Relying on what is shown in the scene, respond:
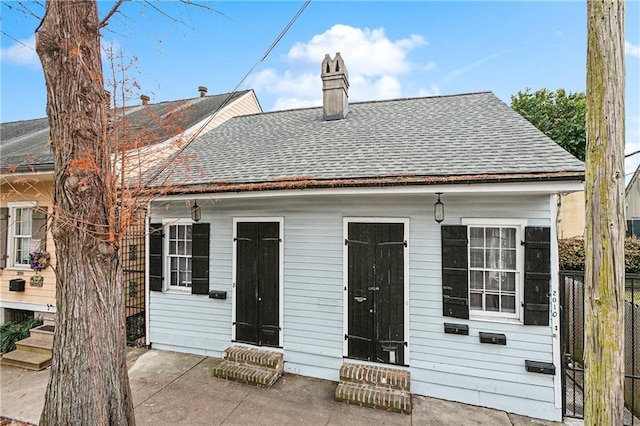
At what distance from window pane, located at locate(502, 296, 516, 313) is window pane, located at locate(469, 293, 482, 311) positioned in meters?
0.31

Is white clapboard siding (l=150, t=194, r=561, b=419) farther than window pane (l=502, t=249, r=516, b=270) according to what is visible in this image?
No

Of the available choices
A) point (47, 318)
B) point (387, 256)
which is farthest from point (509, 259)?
point (47, 318)

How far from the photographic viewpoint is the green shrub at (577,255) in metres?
9.23

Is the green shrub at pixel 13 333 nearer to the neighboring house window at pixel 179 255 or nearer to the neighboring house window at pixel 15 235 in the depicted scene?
the neighboring house window at pixel 15 235

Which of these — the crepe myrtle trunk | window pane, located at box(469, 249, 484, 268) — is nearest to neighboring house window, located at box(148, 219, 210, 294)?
the crepe myrtle trunk

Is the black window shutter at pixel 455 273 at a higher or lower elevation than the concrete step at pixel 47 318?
higher

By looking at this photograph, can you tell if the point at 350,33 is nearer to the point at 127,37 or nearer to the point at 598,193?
the point at 127,37

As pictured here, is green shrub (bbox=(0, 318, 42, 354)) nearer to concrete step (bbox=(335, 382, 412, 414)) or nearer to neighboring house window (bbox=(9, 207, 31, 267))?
neighboring house window (bbox=(9, 207, 31, 267))

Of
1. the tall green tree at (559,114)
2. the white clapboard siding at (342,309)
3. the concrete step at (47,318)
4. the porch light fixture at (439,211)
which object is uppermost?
the tall green tree at (559,114)

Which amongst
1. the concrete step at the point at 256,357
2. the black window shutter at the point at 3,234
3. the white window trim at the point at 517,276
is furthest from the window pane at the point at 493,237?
the black window shutter at the point at 3,234

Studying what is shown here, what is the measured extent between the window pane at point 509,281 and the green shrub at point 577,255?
20.1ft

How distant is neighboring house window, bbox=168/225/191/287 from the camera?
19.3 ft

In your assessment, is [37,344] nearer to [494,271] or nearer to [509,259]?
[494,271]

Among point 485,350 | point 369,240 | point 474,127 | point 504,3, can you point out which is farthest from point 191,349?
point 504,3
